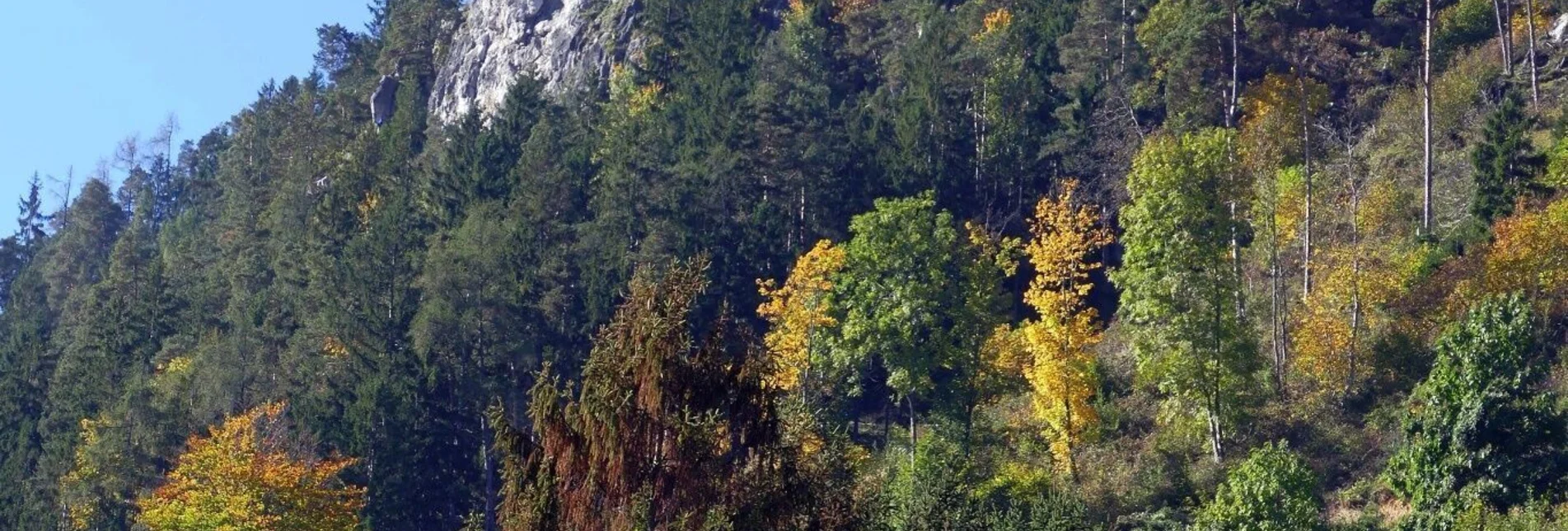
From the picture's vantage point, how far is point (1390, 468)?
115ft

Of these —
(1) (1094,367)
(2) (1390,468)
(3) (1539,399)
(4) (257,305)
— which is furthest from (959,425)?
(4) (257,305)

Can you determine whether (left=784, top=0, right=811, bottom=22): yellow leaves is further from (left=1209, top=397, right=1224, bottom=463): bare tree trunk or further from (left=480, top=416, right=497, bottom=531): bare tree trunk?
(left=1209, top=397, right=1224, bottom=463): bare tree trunk

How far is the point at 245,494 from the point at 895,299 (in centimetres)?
1846

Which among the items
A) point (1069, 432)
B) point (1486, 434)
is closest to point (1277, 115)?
point (1069, 432)

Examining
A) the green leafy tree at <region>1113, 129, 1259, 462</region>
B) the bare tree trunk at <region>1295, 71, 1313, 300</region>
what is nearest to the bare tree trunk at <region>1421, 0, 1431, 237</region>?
the bare tree trunk at <region>1295, 71, 1313, 300</region>

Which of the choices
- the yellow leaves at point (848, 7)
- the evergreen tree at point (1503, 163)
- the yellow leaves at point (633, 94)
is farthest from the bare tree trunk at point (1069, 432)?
the yellow leaves at point (848, 7)

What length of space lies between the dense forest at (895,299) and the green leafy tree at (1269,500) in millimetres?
111

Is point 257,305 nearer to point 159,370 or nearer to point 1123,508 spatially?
point 159,370

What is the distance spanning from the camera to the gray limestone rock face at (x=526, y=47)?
308ft

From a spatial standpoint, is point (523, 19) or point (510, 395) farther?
point (523, 19)

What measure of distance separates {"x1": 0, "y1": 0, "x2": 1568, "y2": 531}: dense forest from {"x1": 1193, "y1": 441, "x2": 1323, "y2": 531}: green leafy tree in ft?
0.36

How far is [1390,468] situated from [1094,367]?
1404 cm

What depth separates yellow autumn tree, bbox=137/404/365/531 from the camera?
46031mm

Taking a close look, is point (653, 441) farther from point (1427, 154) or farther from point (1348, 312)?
point (1427, 154)
